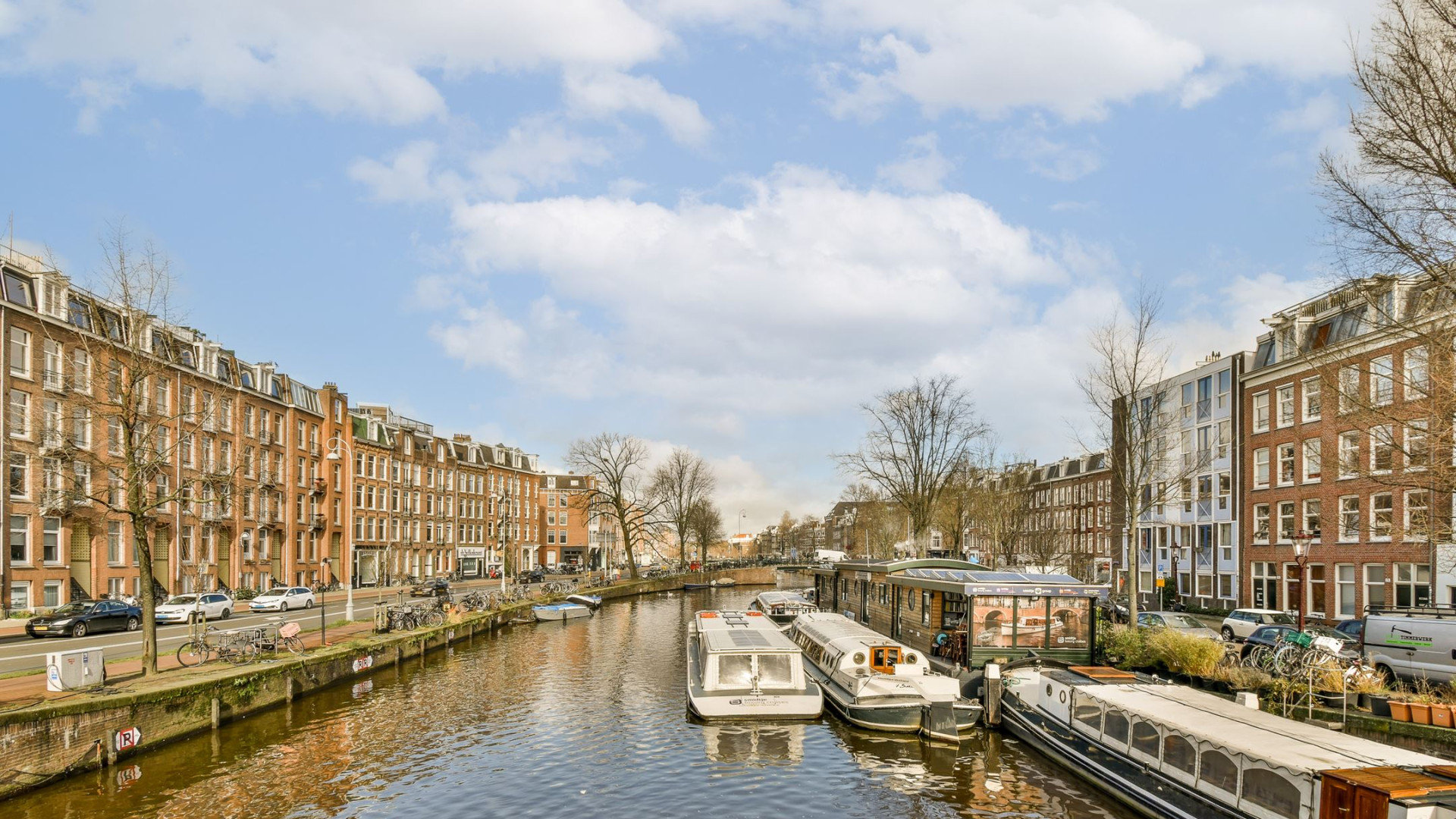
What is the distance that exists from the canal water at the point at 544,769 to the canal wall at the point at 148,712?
41 centimetres

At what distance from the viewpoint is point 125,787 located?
1961 centimetres

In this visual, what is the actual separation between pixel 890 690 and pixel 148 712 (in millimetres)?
18692

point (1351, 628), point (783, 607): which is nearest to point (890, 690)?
point (1351, 628)

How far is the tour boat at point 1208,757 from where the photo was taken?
13.2 metres

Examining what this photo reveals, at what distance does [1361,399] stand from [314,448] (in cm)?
7884

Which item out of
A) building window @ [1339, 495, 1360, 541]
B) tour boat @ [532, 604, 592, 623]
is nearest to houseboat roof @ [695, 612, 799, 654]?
tour boat @ [532, 604, 592, 623]

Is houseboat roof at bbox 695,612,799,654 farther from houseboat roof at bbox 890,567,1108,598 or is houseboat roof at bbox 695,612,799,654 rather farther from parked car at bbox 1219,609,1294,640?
parked car at bbox 1219,609,1294,640

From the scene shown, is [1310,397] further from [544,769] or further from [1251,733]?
[544,769]

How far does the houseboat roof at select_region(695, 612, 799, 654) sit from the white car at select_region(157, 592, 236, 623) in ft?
80.2

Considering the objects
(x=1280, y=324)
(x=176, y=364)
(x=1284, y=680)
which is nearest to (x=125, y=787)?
(x=1284, y=680)

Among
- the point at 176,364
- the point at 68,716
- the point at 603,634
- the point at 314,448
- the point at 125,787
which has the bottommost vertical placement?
the point at 603,634

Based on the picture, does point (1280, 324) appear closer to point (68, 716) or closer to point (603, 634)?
point (603, 634)

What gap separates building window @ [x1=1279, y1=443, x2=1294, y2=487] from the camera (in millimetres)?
52344

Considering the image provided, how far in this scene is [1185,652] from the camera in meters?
A: 26.9
